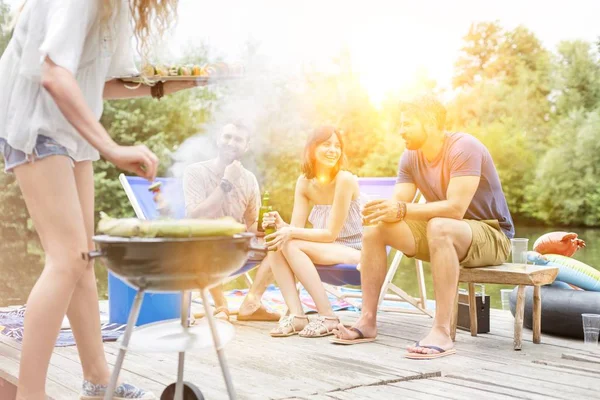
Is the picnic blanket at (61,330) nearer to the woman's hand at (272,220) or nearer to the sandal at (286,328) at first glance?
the sandal at (286,328)

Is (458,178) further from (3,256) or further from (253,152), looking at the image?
(253,152)

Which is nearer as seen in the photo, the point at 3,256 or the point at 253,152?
the point at 3,256

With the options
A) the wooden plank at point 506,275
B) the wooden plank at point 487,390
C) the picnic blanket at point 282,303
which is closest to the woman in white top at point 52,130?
the wooden plank at point 487,390

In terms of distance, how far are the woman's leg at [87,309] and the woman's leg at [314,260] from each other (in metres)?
1.55

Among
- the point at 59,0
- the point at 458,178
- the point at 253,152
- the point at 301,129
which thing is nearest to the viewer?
the point at 59,0

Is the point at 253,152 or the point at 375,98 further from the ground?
the point at 375,98

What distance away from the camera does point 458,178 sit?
3197mm

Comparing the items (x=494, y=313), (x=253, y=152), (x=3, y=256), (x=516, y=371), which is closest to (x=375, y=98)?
(x=253, y=152)

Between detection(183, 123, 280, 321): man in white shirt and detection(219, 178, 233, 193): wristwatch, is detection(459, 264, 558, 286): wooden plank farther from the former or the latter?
detection(219, 178, 233, 193): wristwatch

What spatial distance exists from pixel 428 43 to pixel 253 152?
16.7ft

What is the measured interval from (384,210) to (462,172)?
0.37 meters

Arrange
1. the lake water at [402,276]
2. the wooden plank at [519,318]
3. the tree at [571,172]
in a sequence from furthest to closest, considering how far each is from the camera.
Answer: the tree at [571,172]
the lake water at [402,276]
the wooden plank at [519,318]

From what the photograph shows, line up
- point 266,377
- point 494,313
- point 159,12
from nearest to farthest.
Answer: point 159,12
point 266,377
point 494,313

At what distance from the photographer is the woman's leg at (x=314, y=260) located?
3.63 metres
